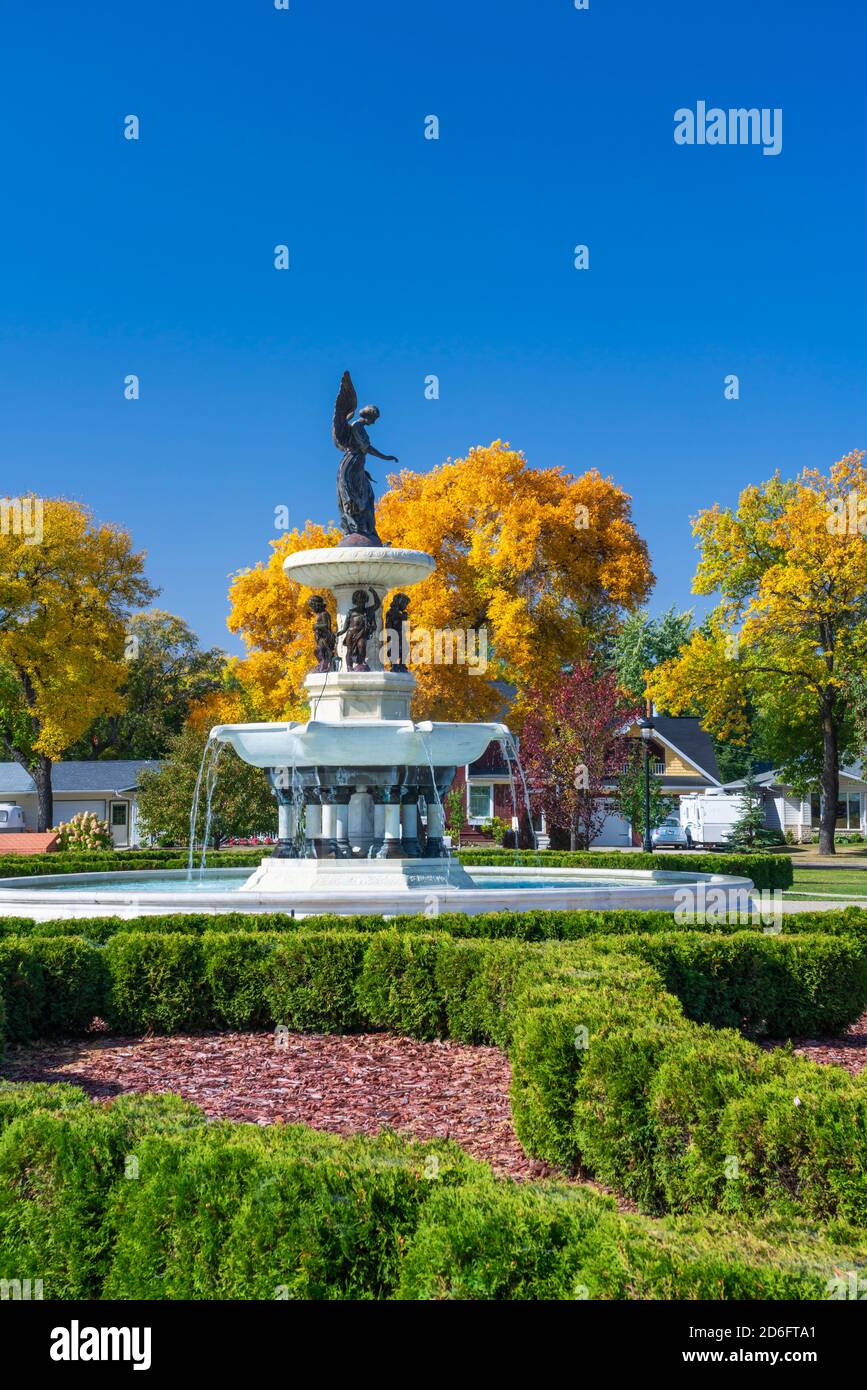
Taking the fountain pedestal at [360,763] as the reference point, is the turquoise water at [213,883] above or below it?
below

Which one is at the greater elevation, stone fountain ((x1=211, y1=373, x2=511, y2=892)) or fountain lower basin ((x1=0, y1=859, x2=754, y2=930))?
stone fountain ((x1=211, y1=373, x2=511, y2=892))

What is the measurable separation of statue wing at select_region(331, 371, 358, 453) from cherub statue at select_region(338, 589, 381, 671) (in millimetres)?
2833

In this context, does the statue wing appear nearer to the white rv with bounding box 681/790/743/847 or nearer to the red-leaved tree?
the red-leaved tree

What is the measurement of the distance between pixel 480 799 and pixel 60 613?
22625 millimetres

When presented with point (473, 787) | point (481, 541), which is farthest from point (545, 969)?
point (473, 787)

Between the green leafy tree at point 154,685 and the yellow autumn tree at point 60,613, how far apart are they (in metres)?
17.6

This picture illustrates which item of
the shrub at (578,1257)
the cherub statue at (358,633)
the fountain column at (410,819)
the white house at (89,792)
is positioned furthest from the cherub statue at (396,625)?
the white house at (89,792)

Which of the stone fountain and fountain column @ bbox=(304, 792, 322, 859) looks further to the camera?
fountain column @ bbox=(304, 792, 322, 859)

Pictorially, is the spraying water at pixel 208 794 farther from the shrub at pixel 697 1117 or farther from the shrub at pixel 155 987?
the shrub at pixel 697 1117

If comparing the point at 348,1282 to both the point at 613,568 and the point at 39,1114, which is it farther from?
the point at 613,568

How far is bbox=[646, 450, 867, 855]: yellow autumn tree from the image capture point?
3912 centimetres

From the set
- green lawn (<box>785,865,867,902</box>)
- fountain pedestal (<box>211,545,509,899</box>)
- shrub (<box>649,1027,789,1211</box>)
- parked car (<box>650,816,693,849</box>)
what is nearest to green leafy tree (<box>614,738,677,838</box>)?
parked car (<box>650,816,693,849</box>)

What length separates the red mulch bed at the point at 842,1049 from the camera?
9.78m
